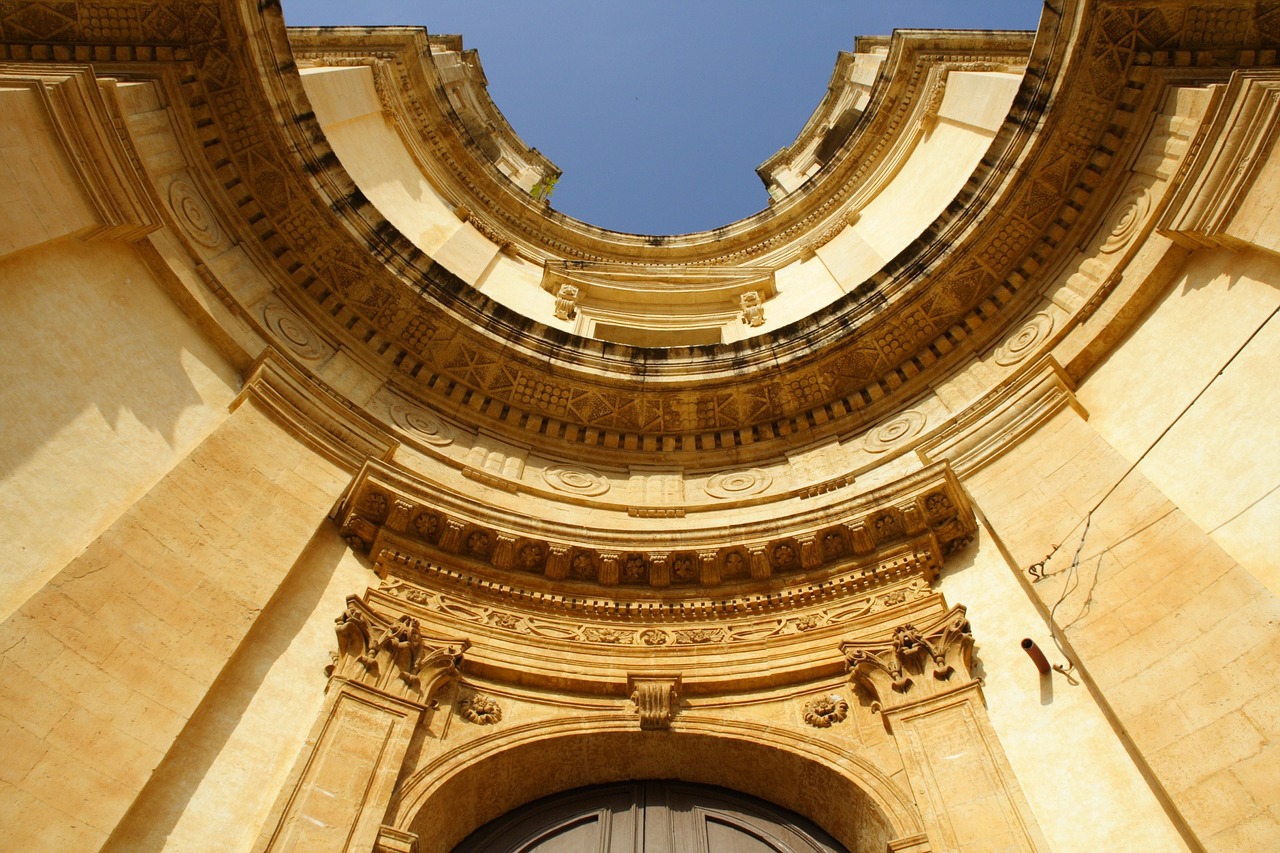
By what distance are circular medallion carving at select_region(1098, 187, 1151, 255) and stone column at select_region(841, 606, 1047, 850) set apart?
478cm

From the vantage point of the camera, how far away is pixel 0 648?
524 centimetres

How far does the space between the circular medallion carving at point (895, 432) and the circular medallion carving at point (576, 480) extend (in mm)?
3359

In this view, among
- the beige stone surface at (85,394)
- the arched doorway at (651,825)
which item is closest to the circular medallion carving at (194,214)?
the beige stone surface at (85,394)

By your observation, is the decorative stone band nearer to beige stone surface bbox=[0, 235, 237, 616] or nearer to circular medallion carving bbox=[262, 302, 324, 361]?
beige stone surface bbox=[0, 235, 237, 616]

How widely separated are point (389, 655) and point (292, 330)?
475 cm

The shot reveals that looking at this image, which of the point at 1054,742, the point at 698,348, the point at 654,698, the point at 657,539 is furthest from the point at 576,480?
the point at 1054,742

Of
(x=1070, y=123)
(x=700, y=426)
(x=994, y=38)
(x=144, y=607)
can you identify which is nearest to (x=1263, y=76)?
(x=1070, y=123)

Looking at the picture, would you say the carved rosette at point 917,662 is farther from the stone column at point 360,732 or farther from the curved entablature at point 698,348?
the stone column at point 360,732

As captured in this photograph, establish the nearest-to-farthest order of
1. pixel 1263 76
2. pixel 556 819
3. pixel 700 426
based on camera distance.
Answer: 1. pixel 556 819
2. pixel 1263 76
3. pixel 700 426

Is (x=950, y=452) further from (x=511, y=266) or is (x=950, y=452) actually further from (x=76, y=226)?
(x=511, y=266)

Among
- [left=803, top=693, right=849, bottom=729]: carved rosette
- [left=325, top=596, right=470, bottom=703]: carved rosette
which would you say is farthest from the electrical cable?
[left=325, top=596, right=470, bottom=703]: carved rosette

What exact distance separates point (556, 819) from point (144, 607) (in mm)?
3737

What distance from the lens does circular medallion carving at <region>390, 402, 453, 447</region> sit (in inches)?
403

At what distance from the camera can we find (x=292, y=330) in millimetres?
10039
